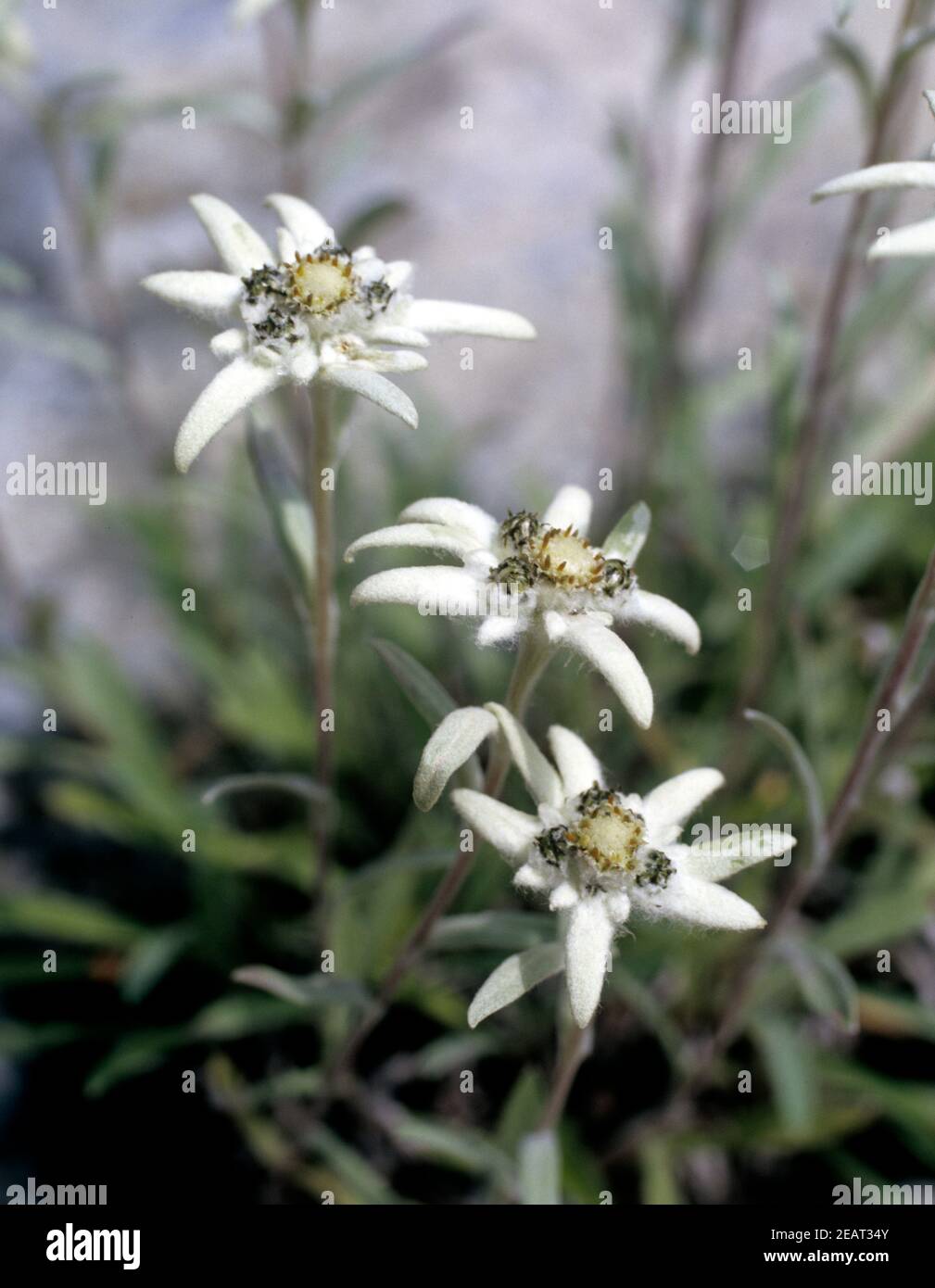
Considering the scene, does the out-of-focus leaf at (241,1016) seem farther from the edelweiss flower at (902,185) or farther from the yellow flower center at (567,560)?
the edelweiss flower at (902,185)

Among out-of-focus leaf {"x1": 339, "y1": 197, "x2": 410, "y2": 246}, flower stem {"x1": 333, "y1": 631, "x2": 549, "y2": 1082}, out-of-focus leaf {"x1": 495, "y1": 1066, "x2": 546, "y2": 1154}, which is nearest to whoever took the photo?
flower stem {"x1": 333, "y1": 631, "x2": 549, "y2": 1082}

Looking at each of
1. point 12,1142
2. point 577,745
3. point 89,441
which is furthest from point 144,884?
point 577,745

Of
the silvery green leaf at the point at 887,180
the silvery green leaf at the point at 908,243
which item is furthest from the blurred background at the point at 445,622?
the silvery green leaf at the point at 908,243

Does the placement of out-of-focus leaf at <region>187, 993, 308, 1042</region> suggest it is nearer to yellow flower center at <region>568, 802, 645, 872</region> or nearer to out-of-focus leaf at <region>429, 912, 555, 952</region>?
out-of-focus leaf at <region>429, 912, 555, 952</region>

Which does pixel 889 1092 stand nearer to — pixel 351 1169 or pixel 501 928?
pixel 351 1169

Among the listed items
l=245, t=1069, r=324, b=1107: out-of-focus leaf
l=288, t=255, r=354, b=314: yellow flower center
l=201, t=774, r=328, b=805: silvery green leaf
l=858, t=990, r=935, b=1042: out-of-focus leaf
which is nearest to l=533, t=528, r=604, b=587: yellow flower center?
l=288, t=255, r=354, b=314: yellow flower center

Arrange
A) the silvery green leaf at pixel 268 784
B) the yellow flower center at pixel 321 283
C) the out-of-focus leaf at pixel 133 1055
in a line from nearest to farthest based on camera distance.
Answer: the yellow flower center at pixel 321 283 < the silvery green leaf at pixel 268 784 < the out-of-focus leaf at pixel 133 1055
